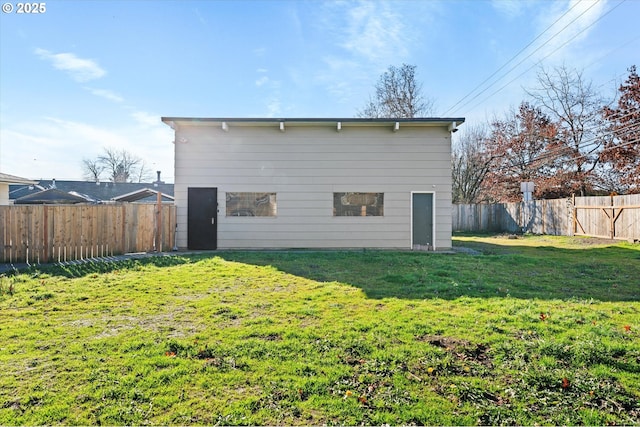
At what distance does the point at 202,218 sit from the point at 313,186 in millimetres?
3628

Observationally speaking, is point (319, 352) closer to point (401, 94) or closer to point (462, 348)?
point (462, 348)

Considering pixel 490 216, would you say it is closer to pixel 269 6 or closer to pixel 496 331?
pixel 269 6

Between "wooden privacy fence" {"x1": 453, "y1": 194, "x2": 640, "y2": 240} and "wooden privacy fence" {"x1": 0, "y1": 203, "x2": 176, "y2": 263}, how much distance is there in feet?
54.1

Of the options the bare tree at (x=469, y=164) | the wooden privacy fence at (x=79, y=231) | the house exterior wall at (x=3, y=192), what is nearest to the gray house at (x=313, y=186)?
the wooden privacy fence at (x=79, y=231)

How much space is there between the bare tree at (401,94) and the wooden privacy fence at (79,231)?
1829 centimetres

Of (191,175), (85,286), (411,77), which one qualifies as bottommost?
(85,286)

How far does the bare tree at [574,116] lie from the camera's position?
21109mm

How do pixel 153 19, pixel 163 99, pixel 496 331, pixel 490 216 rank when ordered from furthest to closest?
1. pixel 490 216
2. pixel 163 99
3. pixel 153 19
4. pixel 496 331

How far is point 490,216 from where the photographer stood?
21188 millimetres

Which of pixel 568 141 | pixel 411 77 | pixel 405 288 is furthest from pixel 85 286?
pixel 568 141

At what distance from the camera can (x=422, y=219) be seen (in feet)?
36.2

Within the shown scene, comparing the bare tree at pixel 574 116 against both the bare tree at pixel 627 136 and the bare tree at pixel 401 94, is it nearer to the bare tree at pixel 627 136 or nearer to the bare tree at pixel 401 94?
the bare tree at pixel 627 136

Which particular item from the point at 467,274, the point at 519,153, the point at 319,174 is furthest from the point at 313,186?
the point at 519,153

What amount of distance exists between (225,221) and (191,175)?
5.80 feet
